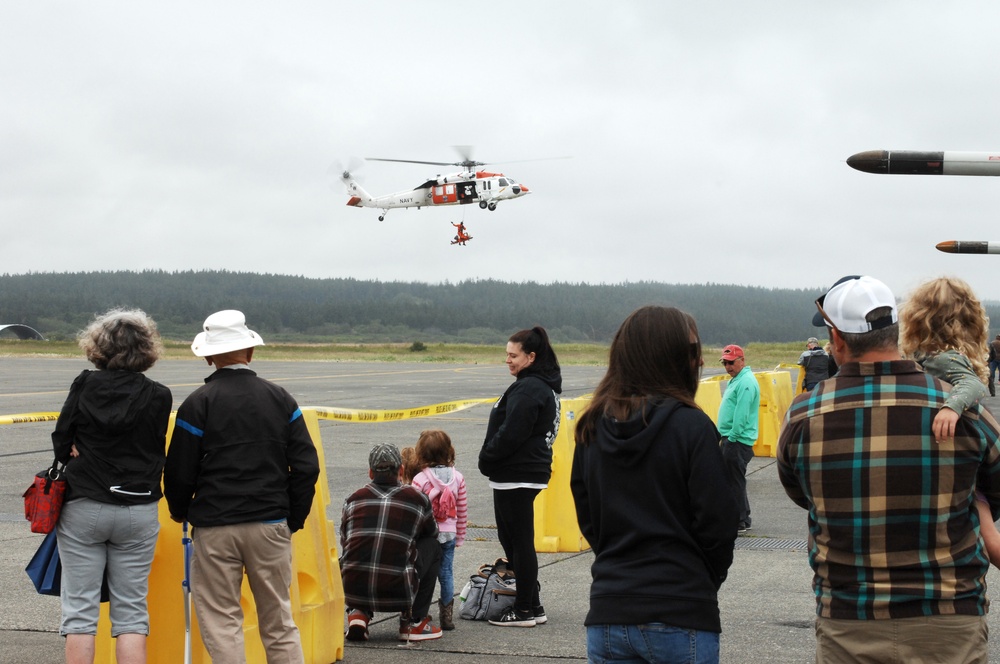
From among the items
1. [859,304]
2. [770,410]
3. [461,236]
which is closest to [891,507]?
[859,304]

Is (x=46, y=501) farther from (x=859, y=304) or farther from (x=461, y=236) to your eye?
(x=461, y=236)

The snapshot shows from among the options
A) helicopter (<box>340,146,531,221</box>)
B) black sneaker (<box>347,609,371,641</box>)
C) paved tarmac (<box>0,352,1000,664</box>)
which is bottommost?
paved tarmac (<box>0,352,1000,664</box>)

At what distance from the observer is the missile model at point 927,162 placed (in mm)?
3369

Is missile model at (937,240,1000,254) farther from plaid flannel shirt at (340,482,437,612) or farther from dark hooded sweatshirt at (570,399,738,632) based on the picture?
dark hooded sweatshirt at (570,399,738,632)

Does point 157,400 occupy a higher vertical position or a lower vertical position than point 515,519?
higher

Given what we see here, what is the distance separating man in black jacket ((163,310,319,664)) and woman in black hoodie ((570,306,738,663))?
1.89m

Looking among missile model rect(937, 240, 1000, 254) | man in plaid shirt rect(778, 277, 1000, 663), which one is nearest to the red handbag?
man in plaid shirt rect(778, 277, 1000, 663)

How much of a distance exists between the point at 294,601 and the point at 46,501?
1429mm

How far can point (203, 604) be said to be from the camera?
465 cm

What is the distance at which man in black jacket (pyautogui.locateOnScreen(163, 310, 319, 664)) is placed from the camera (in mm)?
4602

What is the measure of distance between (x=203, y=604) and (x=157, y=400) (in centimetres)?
89

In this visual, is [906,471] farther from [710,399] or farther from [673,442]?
[710,399]

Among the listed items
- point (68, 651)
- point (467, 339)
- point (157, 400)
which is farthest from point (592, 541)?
point (467, 339)

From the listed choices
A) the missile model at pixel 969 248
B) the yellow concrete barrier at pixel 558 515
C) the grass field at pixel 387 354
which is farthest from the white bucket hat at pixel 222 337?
the grass field at pixel 387 354
